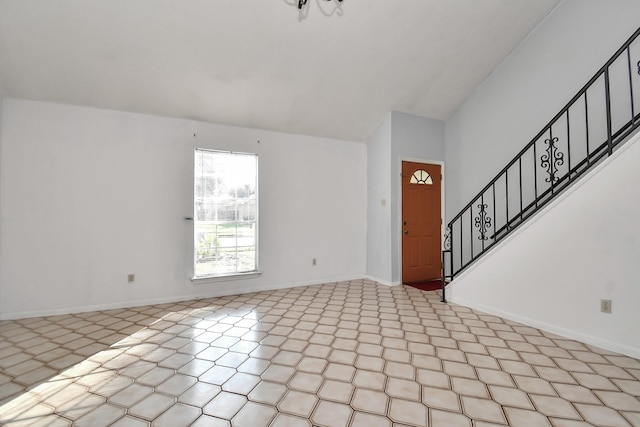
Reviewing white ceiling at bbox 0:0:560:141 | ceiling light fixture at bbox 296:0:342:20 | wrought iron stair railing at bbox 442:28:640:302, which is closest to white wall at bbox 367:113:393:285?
white ceiling at bbox 0:0:560:141

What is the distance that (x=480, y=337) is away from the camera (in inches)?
116

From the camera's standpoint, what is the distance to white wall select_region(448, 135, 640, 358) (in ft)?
8.20

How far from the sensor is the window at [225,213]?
432 centimetres

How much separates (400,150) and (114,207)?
424cm

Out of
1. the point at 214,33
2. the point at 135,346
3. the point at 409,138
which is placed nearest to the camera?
the point at 135,346

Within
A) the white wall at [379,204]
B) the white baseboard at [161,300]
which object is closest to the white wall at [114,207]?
the white baseboard at [161,300]

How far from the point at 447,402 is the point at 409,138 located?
13.5 ft

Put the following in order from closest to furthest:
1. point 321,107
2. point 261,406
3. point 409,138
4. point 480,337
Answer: point 261,406 → point 480,337 → point 321,107 → point 409,138

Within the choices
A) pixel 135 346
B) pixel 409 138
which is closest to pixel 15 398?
pixel 135 346

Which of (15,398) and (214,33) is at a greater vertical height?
(214,33)

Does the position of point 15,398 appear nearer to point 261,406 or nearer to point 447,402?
point 261,406

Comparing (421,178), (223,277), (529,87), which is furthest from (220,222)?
(529,87)

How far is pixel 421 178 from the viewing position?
17.4 ft

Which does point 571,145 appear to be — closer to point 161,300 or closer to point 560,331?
point 560,331
